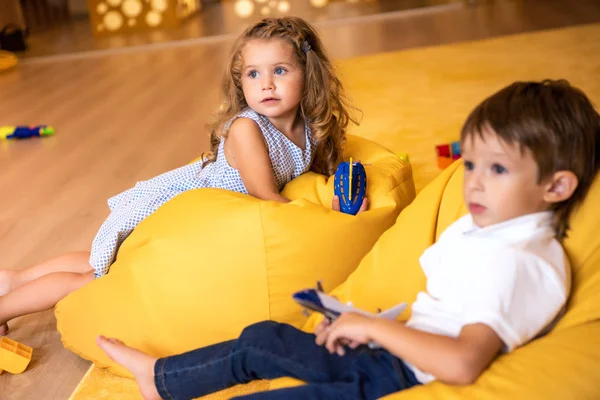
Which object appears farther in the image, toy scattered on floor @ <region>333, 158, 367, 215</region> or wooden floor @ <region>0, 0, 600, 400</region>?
wooden floor @ <region>0, 0, 600, 400</region>

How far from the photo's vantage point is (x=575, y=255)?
4.65 ft

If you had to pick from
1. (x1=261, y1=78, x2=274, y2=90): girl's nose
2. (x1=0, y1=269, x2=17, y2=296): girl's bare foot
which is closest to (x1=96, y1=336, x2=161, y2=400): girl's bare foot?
(x1=0, y1=269, x2=17, y2=296): girl's bare foot

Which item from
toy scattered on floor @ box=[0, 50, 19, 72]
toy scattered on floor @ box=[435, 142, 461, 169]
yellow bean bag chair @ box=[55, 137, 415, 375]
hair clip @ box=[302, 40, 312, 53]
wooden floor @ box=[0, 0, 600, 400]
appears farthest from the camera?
toy scattered on floor @ box=[0, 50, 19, 72]

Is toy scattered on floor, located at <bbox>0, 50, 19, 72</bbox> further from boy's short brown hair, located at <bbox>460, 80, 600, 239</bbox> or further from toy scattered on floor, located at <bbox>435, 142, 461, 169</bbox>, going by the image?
boy's short brown hair, located at <bbox>460, 80, 600, 239</bbox>

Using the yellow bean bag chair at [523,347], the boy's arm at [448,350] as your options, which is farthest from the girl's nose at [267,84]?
the boy's arm at [448,350]

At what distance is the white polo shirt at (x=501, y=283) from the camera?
1238 millimetres

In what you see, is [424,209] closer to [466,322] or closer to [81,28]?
[466,322]

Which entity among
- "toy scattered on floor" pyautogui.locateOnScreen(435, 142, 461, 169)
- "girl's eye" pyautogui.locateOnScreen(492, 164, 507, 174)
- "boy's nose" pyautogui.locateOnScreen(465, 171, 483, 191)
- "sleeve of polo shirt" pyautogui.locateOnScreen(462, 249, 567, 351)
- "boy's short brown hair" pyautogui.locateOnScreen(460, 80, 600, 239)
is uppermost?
"boy's short brown hair" pyautogui.locateOnScreen(460, 80, 600, 239)

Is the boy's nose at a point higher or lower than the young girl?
higher

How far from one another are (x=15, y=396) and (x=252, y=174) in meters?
0.76

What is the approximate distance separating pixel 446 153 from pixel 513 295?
5.91 ft

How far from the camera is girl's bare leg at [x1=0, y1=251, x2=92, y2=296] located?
2.18m

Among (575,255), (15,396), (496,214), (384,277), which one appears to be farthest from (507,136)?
(15,396)

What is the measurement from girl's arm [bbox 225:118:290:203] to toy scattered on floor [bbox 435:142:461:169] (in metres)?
1.06
